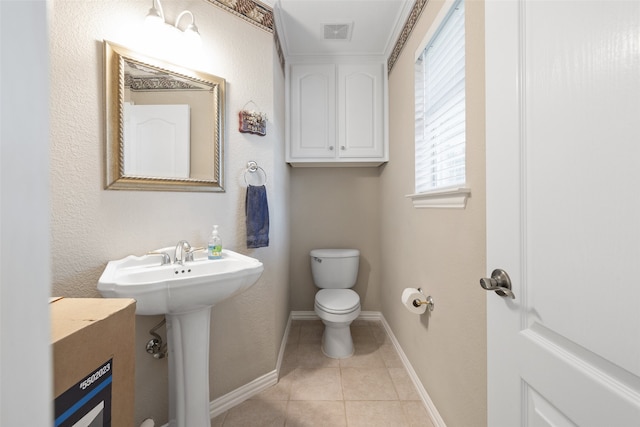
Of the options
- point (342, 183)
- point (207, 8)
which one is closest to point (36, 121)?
point (207, 8)

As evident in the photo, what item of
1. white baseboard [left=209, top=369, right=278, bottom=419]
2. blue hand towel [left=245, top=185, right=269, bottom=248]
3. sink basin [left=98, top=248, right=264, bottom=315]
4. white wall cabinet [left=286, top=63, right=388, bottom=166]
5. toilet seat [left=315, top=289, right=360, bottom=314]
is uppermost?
white wall cabinet [left=286, top=63, right=388, bottom=166]

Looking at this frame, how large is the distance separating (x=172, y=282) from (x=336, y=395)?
120 cm

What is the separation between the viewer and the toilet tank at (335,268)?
2221 millimetres

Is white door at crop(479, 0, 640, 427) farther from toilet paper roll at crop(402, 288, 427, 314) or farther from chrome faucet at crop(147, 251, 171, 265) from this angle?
chrome faucet at crop(147, 251, 171, 265)

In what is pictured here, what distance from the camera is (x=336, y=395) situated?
1459 millimetres

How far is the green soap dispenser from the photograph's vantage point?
1.23 metres

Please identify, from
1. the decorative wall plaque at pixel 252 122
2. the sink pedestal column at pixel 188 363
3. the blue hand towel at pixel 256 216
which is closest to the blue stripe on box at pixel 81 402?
the sink pedestal column at pixel 188 363

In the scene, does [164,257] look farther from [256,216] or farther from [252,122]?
[252,122]

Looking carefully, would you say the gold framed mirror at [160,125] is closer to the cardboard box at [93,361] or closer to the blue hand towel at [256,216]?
the blue hand towel at [256,216]

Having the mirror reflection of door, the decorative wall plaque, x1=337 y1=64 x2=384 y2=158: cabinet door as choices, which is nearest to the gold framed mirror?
the mirror reflection of door

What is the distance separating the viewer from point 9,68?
25 centimetres

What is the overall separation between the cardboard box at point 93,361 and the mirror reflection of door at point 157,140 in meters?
0.68

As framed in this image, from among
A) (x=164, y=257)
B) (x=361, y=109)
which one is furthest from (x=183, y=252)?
(x=361, y=109)

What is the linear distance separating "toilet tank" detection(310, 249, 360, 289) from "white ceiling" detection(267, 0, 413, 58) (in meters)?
1.73
